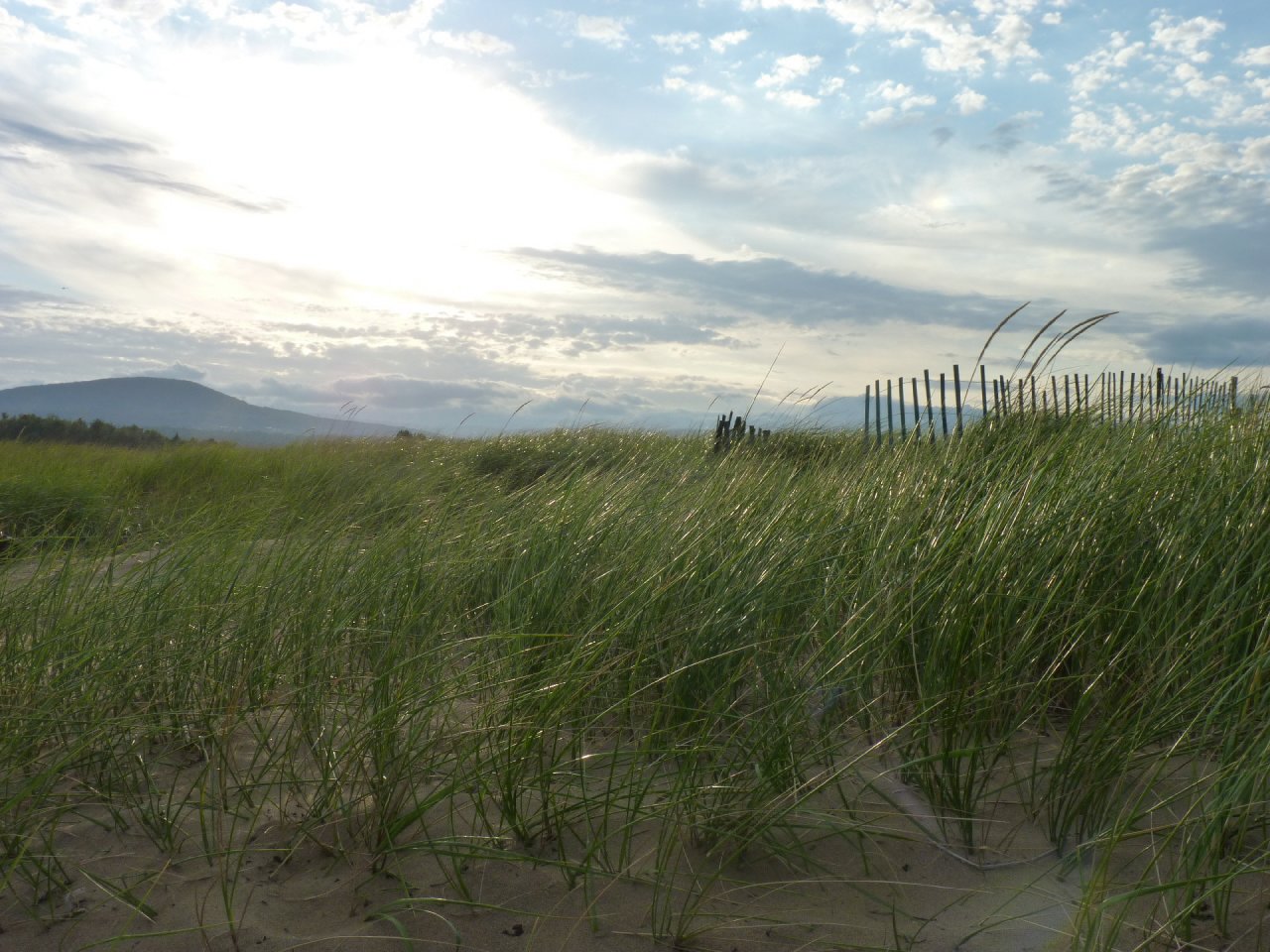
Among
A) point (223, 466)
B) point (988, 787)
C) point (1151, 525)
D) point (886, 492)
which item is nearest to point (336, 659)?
point (988, 787)

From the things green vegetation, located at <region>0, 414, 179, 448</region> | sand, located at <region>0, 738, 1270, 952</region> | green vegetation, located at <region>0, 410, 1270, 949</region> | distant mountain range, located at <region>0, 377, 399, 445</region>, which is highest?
distant mountain range, located at <region>0, 377, 399, 445</region>

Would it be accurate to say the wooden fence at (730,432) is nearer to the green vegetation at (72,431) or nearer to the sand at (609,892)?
the sand at (609,892)

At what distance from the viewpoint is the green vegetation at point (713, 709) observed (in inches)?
74.1

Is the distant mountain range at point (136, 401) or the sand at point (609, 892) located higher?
the distant mountain range at point (136, 401)

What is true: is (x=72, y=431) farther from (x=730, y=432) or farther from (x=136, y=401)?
(x=136, y=401)

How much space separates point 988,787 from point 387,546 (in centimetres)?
197

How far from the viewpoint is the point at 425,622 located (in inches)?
→ 107

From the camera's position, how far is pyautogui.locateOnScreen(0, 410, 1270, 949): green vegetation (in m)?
1.88

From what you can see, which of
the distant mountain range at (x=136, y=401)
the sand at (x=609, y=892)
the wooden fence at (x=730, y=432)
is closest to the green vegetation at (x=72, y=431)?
the wooden fence at (x=730, y=432)

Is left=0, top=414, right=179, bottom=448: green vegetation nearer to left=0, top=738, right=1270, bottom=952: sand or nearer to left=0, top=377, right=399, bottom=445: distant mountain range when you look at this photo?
left=0, top=738, right=1270, bottom=952: sand

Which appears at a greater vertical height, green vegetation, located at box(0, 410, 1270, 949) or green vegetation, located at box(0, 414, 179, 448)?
green vegetation, located at box(0, 414, 179, 448)

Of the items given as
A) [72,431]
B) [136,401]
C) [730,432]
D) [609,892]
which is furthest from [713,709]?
[136,401]

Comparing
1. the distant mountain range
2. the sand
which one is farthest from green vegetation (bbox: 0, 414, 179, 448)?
the distant mountain range

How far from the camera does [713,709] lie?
2.00 meters
